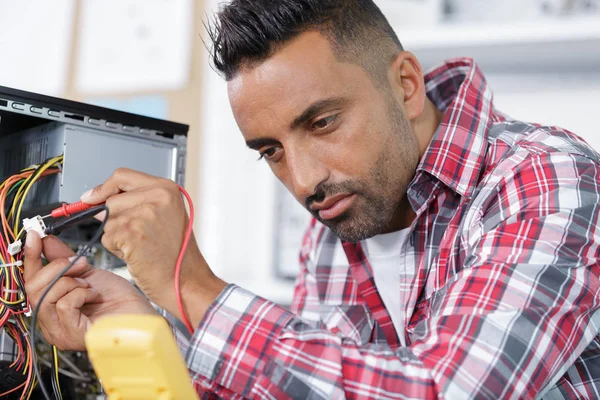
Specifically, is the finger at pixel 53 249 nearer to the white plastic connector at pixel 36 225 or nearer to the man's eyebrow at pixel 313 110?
the white plastic connector at pixel 36 225

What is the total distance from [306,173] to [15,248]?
39cm

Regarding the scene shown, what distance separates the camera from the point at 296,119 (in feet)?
2.99

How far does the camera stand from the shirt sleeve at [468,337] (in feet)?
2.17

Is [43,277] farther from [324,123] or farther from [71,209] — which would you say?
[324,123]

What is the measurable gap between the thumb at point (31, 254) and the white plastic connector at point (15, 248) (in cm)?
1

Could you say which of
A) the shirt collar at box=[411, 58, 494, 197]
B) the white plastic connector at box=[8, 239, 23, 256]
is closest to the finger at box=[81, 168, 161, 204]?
the white plastic connector at box=[8, 239, 23, 256]

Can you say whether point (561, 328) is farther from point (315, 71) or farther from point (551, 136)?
point (315, 71)

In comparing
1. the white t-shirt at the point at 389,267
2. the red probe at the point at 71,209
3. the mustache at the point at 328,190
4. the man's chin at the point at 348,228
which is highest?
Result: the mustache at the point at 328,190

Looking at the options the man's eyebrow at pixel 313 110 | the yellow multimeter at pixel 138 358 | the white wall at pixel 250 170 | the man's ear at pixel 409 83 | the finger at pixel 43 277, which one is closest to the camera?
the yellow multimeter at pixel 138 358

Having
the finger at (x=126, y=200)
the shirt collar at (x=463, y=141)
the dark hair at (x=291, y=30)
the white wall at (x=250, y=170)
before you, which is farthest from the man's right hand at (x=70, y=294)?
the white wall at (x=250, y=170)

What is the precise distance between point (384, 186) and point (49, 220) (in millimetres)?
488

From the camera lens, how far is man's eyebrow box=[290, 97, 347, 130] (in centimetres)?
91

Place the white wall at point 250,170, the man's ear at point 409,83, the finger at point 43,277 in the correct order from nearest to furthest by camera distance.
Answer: the finger at point 43,277, the man's ear at point 409,83, the white wall at point 250,170

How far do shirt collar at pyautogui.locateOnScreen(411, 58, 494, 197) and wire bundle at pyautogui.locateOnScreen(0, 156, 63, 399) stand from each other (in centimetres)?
57
